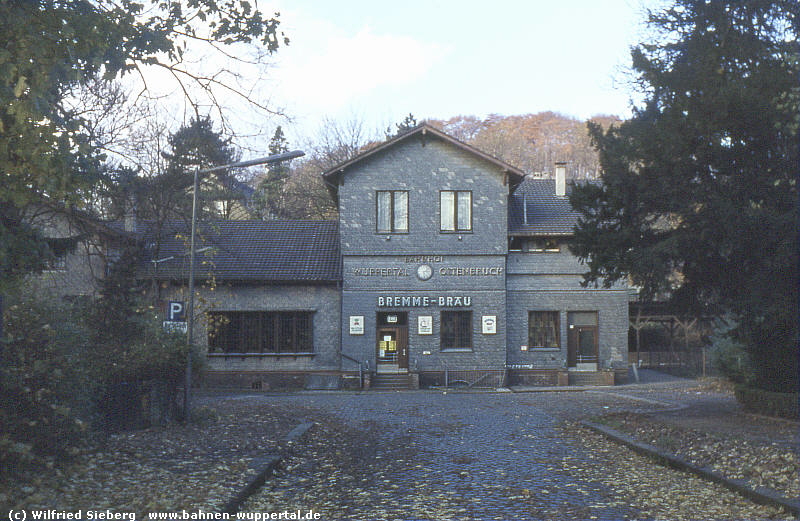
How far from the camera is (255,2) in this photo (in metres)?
11.6

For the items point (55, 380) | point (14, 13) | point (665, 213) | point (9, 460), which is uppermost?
point (14, 13)

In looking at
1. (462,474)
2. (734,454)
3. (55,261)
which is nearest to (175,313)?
(55,261)

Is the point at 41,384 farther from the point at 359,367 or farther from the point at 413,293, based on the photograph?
the point at 413,293

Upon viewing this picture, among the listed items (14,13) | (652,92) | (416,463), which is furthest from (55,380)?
(652,92)

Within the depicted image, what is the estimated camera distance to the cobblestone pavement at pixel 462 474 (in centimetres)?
801

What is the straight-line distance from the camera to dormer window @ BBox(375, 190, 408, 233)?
28.8 metres

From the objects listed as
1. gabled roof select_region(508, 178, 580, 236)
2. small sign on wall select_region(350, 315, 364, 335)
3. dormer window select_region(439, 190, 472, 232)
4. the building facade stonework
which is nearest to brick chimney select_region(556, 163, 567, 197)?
gabled roof select_region(508, 178, 580, 236)

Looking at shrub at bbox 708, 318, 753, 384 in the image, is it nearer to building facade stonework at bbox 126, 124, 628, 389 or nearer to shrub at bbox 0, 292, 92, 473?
building facade stonework at bbox 126, 124, 628, 389

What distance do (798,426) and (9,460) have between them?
44.1 feet

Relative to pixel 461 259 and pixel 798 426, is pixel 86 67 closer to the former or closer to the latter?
pixel 798 426

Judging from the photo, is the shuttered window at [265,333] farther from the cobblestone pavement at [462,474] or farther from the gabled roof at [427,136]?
the cobblestone pavement at [462,474]

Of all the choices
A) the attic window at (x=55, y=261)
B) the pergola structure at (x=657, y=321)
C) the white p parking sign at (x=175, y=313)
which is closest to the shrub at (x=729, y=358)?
the pergola structure at (x=657, y=321)

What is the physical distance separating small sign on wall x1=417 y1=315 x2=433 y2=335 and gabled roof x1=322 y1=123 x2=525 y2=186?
6.80 meters

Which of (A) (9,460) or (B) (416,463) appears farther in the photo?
(B) (416,463)
